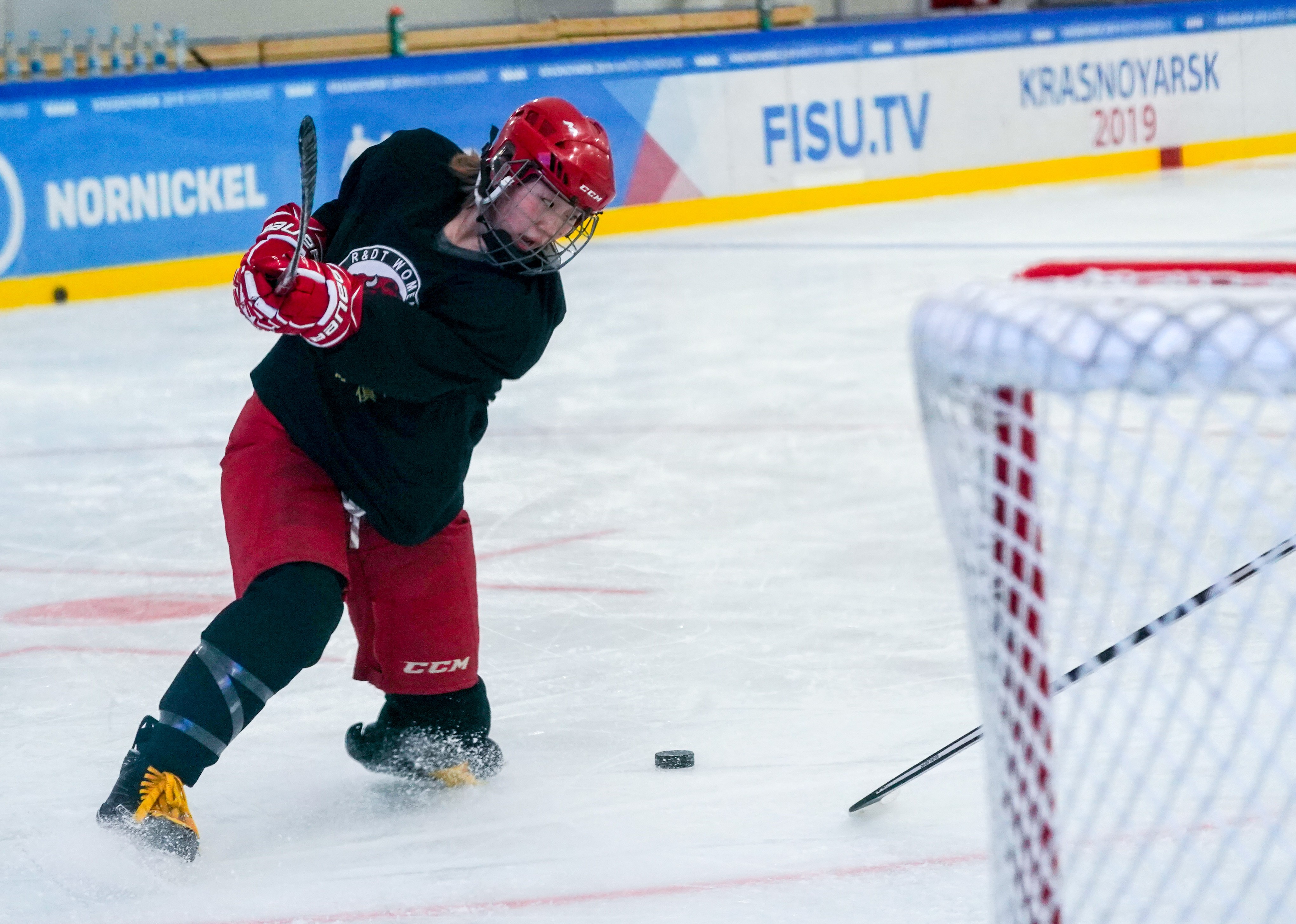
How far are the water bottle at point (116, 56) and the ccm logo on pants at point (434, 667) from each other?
6.54 metres

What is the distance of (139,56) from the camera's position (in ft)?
27.5

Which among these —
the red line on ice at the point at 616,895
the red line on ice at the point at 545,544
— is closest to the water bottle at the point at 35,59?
the red line on ice at the point at 545,544

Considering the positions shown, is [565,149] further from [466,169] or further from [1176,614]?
[1176,614]

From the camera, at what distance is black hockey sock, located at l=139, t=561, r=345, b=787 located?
6.38 ft

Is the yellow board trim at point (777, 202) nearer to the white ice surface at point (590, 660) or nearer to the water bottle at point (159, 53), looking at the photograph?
the white ice surface at point (590, 660)

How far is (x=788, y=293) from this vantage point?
6594mm

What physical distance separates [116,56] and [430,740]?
6.78 m

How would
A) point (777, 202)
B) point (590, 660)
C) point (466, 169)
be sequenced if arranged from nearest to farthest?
point (466, 169) < point (590, 660) < point (777, 202)

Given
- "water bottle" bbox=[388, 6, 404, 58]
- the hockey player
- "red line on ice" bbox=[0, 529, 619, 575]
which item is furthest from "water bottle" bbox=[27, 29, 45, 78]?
the hockey player

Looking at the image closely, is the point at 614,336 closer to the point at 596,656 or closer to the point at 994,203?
the point at 596,656

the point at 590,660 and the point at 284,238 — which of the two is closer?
the point at 284,238

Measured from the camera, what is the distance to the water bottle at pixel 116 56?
8188mm

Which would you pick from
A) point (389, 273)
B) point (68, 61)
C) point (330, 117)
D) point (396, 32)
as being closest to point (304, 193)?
point (389, 273)

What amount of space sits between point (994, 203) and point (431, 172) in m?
7.41
